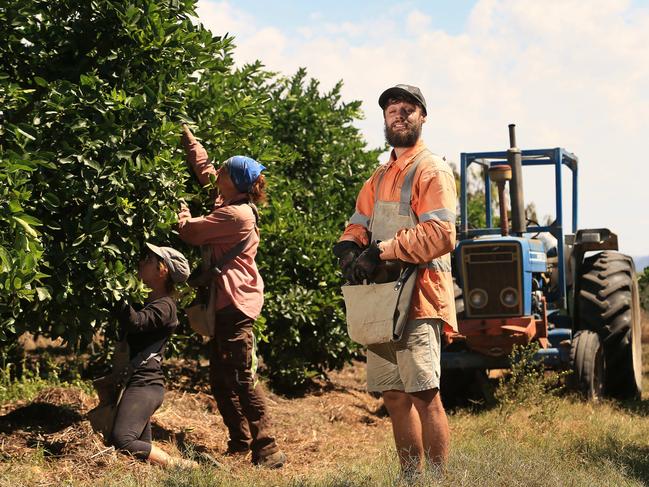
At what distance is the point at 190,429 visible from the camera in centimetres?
687

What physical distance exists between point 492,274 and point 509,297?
10.4 inches

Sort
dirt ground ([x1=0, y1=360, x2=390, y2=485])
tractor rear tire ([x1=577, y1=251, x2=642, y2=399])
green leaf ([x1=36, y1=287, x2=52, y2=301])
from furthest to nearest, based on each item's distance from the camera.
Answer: tractor rear tire ([x1=577, y1=251, x2=642, y2=399])
dirt ground ([x1=0, y1=360, x2=390, y2=485])
green leaf ([x1=36, y1=287, x2=52, y2=301])

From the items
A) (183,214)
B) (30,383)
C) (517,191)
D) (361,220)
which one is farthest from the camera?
(517,191)

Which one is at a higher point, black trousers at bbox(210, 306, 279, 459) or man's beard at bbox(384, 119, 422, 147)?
man's beard at bbox(384, 119, 422, 147)

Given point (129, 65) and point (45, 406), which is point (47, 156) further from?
point (45, 406)

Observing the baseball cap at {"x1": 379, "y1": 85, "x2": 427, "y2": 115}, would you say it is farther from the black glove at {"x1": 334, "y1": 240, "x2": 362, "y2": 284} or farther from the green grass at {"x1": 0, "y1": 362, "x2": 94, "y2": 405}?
the green grass at {"x1": 0, "y1": 362, "x2": 94, "y2": 405}

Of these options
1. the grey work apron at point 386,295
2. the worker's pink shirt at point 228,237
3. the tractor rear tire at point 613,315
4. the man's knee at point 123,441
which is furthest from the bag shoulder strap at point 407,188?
the tractor rear tire at point 613,315

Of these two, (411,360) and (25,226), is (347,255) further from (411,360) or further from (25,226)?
(25,226)

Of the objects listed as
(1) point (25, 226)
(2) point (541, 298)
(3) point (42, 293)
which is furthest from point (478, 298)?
(1) point (25, 226)

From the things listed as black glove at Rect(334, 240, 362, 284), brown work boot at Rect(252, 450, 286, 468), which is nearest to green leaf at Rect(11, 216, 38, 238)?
black glove at Rect(334, 240, 362, 284)

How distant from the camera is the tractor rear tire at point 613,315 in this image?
8.98 metres

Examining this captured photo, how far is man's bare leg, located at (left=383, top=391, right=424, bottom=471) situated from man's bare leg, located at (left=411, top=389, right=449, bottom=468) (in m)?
0.05

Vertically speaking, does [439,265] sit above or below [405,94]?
below

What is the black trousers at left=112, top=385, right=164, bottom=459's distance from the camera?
17.9ft
